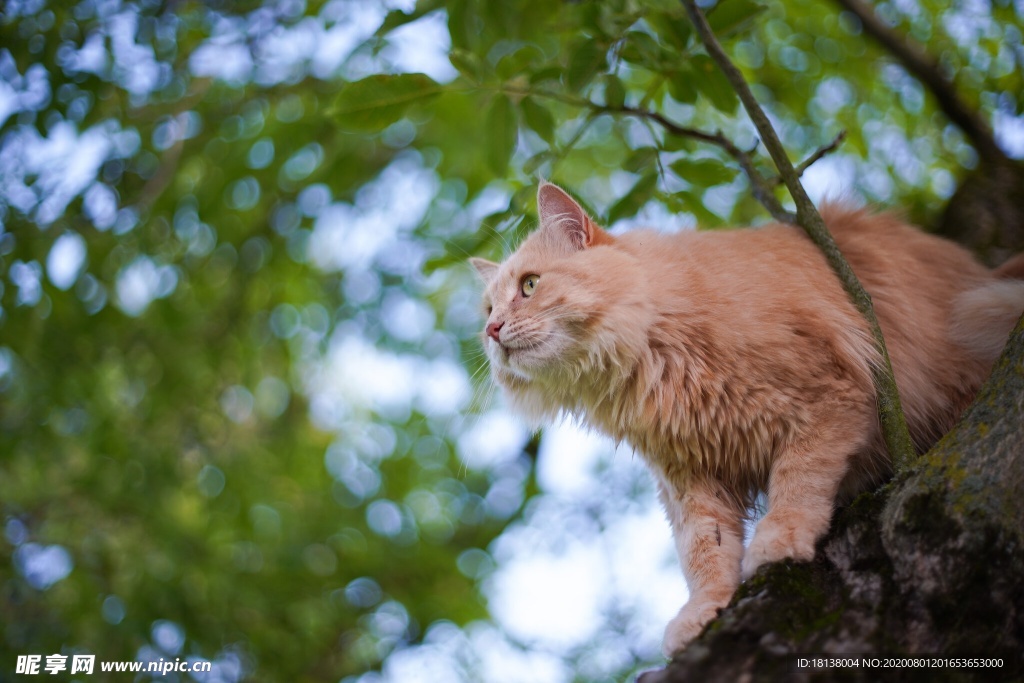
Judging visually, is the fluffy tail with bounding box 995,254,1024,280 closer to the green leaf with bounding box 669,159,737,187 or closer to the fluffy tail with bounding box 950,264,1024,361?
the fluffy tail with bounding box 950,264,1024,361

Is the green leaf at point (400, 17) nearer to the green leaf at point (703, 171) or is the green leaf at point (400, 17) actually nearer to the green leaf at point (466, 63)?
the green leaf at point (466, 63)

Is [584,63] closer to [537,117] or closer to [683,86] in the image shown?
[537,117]

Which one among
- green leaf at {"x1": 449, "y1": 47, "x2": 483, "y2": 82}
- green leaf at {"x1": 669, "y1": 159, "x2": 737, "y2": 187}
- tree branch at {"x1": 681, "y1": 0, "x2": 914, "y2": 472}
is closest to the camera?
tree branch at {"x1": 681, "y1": 0, "x2": 914, "y2": 472}

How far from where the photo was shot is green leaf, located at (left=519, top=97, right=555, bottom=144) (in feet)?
8.77

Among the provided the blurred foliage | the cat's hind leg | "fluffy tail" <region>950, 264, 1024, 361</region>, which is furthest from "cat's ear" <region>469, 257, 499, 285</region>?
"fluffy tail" <region>950, 264, 1024, 361</region>

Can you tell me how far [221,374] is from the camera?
18.4 feet

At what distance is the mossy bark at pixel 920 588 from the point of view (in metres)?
1.42

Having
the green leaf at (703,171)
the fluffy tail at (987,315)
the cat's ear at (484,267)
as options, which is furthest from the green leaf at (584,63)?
the fluffy tail at (987,315)

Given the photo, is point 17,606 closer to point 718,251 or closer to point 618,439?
point 618,439

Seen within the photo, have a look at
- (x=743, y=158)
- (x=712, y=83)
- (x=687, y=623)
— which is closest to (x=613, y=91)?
(x=712, y=83)

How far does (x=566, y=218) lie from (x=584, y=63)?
52cm

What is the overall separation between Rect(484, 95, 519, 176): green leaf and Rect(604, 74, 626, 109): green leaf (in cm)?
34

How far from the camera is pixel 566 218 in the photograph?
8.93 feet

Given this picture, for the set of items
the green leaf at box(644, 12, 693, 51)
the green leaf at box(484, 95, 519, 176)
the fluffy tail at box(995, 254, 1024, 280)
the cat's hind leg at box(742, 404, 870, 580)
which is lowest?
the cat's hind leg at box(742, 404, 870, 580)
